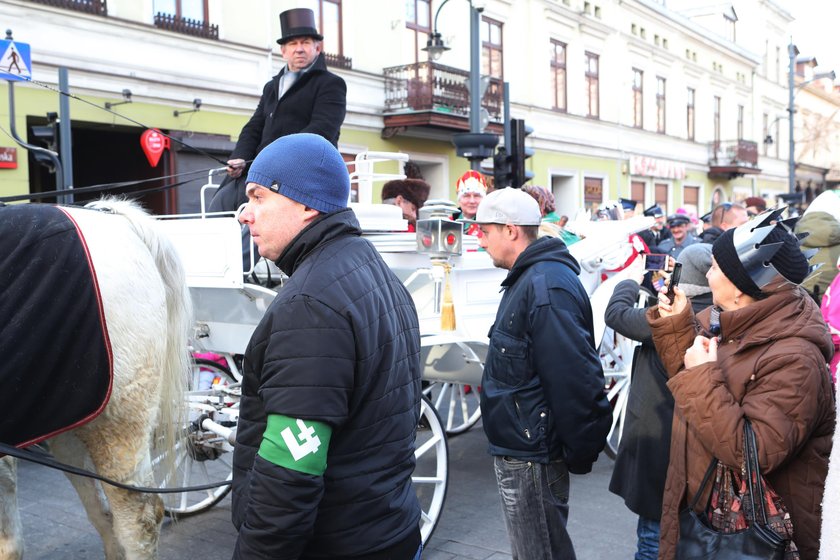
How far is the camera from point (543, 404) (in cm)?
293

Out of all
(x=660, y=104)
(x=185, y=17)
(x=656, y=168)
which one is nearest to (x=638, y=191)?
(x=656, y=168)

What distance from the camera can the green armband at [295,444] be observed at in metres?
1.67

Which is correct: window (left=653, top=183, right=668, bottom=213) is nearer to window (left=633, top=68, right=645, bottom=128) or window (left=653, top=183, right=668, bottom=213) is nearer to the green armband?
window (left=633, top=68, right=645, bottom=128)

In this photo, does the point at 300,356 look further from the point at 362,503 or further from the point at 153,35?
the point at 153,35

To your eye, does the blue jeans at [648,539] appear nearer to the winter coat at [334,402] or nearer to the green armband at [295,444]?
the winter coat at [334,402]

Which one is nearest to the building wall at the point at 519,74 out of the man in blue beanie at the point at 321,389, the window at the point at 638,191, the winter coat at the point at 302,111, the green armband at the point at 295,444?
the window at the point at 638,191

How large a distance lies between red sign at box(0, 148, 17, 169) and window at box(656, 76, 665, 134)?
2187cm

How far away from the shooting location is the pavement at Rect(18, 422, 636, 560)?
4.10 metres

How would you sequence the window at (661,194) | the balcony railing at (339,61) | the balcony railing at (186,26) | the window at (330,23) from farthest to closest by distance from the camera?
the window at (661,194) → the balcony railing at (339,61) → the window at (330,23) → the balcony railing at (186,26)

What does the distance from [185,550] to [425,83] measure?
13.0 m

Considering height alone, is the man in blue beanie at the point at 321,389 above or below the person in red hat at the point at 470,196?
below

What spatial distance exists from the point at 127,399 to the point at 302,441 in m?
1.75

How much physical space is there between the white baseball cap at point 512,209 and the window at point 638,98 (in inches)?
933

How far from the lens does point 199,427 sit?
4.09 m
